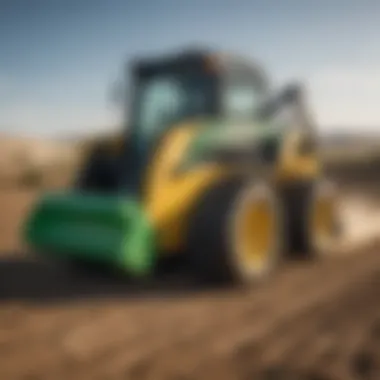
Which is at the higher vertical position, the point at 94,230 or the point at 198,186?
the point at 198,186

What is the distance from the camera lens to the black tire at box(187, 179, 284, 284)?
510 cm

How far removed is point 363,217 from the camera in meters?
9.42

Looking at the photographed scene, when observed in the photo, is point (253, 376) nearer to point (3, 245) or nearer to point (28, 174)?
point (3, 245)

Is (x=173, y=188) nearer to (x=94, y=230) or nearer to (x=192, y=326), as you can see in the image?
(x=94, y=230)

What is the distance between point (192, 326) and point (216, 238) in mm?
920

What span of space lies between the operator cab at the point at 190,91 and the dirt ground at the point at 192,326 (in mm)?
1468

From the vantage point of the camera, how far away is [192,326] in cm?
436

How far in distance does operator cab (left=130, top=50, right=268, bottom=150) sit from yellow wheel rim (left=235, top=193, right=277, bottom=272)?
35.1 inches

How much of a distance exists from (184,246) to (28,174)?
13.6m

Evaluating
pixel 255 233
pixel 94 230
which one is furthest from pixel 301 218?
pixel 94 230

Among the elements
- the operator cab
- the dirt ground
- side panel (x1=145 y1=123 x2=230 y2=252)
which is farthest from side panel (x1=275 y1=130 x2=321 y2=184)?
side panel (x1=145 y1=123 x2=230 y2=252)

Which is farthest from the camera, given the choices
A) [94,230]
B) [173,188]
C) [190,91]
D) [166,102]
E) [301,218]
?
[301,218]

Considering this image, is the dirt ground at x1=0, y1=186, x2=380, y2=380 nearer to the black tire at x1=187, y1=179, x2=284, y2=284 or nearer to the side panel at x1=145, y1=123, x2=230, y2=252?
the black tire at x1=187, y1=179, x2=284, y2=284

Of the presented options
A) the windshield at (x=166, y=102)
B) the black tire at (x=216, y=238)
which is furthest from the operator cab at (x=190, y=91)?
the black tire at (x=216, y=238)
